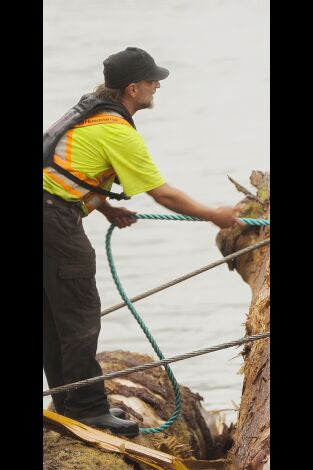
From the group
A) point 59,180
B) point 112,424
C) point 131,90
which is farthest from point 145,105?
point 112,424

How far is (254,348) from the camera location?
6.43 metres

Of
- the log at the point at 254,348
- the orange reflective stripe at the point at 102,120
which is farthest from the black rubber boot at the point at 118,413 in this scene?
the orange reflective stripe at the point at 102,120

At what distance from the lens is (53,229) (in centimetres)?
581

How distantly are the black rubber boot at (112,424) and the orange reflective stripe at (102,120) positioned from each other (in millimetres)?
1281

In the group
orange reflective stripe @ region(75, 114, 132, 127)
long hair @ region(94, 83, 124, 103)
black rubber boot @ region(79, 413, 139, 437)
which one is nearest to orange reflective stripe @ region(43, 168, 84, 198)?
orange reflective stripe @ region(75, 114, 132, 127)

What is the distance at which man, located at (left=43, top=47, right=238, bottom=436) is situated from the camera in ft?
18.8

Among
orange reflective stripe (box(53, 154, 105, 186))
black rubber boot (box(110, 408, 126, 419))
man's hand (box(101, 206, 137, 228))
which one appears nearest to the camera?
orange reflective stripe (box(53, 154, 105, 186))

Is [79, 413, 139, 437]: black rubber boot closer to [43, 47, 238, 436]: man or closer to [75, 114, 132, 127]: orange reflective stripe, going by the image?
[43, 47, 238, 436]: man

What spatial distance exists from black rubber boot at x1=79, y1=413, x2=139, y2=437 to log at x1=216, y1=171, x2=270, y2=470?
0.46 m

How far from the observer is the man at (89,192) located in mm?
5723

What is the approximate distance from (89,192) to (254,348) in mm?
1165
